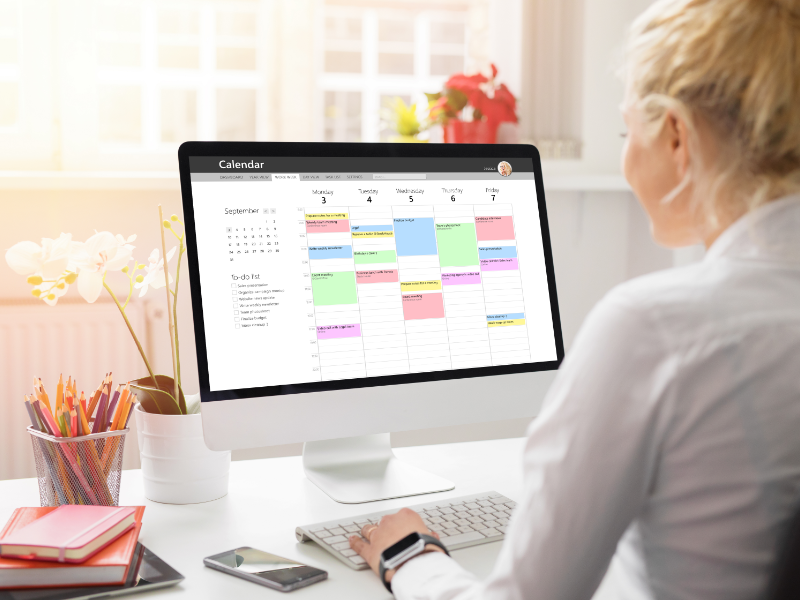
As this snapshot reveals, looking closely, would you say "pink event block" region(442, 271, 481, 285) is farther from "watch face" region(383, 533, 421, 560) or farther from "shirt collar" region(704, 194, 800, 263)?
"shirt collar" region(704, 194, 800, 263)

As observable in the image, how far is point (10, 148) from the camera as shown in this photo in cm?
201

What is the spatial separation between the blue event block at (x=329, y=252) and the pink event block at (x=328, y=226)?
2cm

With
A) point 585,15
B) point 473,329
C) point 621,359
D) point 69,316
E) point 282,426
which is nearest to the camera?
point 621,359

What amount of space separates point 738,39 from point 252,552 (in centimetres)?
73

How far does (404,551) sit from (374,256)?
0.44 metres

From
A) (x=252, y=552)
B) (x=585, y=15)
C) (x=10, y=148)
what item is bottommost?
(x=252, y=552)

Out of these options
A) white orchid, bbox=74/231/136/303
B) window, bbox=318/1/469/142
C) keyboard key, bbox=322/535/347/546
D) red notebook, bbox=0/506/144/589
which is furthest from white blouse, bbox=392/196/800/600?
window, bbox=318/1/469/142

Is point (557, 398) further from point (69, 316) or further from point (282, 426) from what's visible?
point (69, 316)

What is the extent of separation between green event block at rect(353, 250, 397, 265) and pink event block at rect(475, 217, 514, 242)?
148mm

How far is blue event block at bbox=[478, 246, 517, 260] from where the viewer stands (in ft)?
3.73

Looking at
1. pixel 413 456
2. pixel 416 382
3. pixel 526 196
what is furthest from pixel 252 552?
pixel 526 196

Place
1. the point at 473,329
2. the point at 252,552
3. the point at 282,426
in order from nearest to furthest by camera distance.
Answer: the point at 252,552
the point at 282,426
the point at 473,329

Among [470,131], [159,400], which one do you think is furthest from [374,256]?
[470,131]

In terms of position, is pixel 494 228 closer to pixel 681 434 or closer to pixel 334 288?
pixel 334 288
